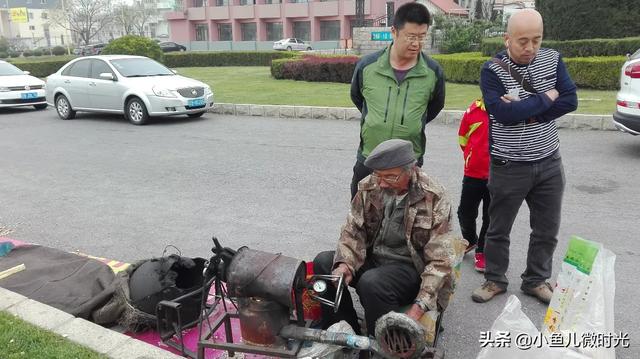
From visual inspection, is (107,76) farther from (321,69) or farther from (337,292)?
(337,292)

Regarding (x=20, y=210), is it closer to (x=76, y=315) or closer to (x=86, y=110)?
(x=76, y=315)

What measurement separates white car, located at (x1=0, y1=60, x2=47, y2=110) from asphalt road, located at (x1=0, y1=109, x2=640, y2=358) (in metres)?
4.70

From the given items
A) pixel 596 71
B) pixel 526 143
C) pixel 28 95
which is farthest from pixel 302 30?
pixel 526 143

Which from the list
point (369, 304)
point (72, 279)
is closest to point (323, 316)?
point (369, 304)

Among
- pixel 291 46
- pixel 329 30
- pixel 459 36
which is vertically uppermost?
pixel 329 30

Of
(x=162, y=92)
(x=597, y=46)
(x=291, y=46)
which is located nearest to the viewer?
(x=162, y=92)

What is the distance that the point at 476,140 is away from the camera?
3.87 meters

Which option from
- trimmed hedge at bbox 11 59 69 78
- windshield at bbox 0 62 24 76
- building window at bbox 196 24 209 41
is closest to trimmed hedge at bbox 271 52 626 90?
windshield at bbox 0 62 24 76

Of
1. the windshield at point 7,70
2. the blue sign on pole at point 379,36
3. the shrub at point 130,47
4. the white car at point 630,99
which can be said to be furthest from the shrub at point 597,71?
the shrub at point 130,47

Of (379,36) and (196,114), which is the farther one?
(379,36)

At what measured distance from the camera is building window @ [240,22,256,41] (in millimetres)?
59875

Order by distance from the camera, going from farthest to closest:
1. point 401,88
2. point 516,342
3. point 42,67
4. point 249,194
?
point 42,67
point 249,194
point 401,88
point 516,342

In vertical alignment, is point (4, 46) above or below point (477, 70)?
above

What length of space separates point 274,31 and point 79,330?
58.0 metres
